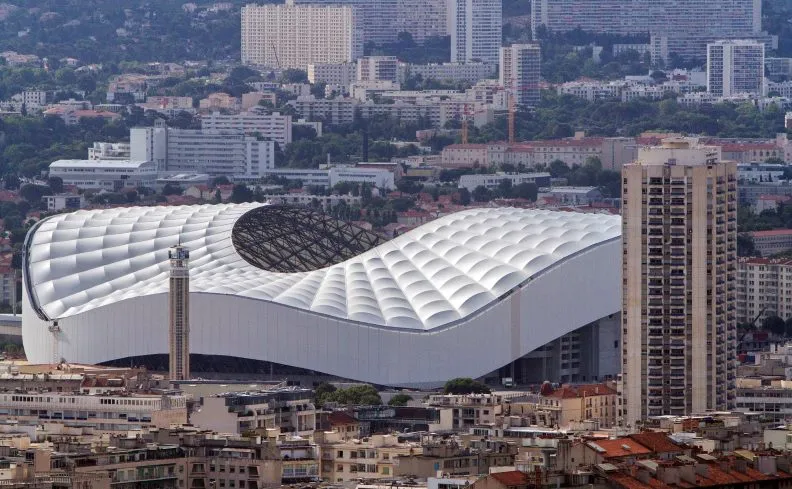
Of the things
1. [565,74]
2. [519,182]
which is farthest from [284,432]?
[565,74]

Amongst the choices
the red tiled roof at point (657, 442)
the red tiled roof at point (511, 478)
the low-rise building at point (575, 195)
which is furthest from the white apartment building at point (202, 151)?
the red tiled roof at point (511, 478)

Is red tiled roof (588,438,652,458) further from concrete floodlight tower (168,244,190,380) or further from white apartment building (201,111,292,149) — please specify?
white apartment building (201,111,292,149)

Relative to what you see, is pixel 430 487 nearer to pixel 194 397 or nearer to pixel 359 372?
pixel 194 397

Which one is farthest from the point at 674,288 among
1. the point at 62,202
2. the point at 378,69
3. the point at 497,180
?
the point at 378,69

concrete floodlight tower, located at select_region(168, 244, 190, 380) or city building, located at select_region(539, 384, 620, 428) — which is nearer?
city building, located at select_region(539, 384, 620, 428)

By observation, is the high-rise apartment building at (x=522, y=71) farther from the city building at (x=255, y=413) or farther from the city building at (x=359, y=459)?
the city building at (x=359, y=459)

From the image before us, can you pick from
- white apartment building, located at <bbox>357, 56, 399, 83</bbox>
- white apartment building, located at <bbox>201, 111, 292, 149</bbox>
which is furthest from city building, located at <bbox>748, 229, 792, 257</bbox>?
white apartment building, located at <bbox>357, 56, 399, 83</bbox>
